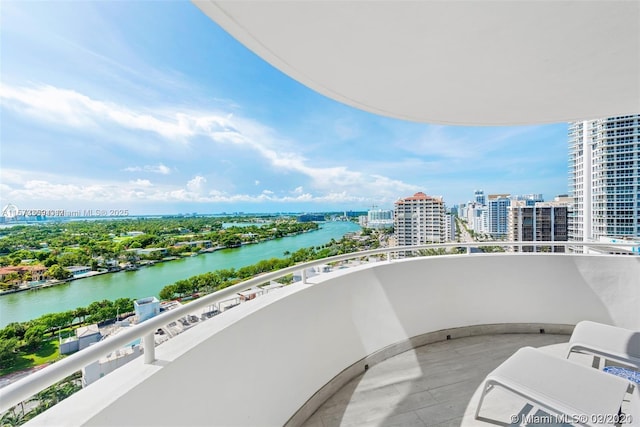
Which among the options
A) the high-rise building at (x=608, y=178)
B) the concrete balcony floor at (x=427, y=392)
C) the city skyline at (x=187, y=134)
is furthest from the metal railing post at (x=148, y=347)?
the high-rise building at (x=608, y=178)

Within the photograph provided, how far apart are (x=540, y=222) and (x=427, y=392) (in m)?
3.48

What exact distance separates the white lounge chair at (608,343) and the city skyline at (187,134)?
9.16 feet

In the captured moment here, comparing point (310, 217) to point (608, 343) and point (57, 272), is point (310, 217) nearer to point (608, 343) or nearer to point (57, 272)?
point (57, 272)

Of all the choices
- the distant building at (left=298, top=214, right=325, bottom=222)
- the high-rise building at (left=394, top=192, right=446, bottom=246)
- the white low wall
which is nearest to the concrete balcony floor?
the white low wall

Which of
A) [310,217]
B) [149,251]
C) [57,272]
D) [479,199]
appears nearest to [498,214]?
[479,199]

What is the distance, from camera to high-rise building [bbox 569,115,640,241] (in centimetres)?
379

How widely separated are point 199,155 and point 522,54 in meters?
10.5

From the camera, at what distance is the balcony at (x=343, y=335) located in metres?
0.89

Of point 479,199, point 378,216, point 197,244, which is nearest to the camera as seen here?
point 197,244

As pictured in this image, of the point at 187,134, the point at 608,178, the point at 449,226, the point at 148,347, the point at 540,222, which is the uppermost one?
the point at 187,134

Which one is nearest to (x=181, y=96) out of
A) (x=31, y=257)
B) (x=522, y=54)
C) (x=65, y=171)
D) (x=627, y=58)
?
(x=65, y=171)

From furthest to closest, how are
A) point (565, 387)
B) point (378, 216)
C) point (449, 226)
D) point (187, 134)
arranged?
point (187, 134) < point (378, 216) < point (449, 226) < point (565, 387)

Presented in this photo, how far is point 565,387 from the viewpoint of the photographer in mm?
1589

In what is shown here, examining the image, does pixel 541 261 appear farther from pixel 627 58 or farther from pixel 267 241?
pixel 267 241
